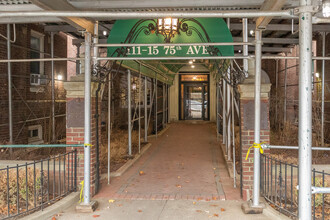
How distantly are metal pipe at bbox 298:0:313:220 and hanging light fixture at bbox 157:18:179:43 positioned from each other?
2.86m

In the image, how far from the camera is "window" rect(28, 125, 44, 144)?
422 inches

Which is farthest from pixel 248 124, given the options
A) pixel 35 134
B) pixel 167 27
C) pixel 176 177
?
pixel 35 134

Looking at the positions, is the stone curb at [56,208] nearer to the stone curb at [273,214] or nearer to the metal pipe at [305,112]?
the stone curb at [273,214]

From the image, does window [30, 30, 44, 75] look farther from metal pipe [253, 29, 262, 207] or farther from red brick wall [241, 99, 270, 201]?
metal pipe [253, 29, 262, 207]

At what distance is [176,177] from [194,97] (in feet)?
49.8

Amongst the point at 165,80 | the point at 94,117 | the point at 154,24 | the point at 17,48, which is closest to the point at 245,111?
the point at 154,24

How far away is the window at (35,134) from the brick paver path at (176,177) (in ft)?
13.4

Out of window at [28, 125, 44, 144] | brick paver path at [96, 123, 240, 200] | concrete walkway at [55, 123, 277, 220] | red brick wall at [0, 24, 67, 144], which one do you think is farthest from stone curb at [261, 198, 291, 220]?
window at [28, 125, 44, 144]

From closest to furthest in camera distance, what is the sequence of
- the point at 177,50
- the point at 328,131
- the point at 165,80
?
the point at 177,50, the point at 328,131, the point at 165,80

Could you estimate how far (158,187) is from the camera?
20.5ft

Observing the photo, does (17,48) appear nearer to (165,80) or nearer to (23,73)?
(23,73)

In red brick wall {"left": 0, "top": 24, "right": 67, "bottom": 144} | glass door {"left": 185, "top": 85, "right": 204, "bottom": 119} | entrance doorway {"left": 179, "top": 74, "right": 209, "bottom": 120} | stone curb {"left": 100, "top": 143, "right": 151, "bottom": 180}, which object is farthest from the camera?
glass door {"left": 185, "top": 85, "right": 204, "bottom": 119}

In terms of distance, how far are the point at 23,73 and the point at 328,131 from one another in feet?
35.5

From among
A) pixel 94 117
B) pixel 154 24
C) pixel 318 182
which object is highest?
pixel 154 24
